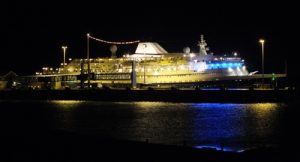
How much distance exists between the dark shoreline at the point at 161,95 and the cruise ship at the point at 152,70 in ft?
16.7

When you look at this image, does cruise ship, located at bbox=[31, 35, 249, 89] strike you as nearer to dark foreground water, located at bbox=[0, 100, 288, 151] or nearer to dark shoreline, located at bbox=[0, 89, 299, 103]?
dark shoreline, located at bbox=[0, 89, 299, 103]

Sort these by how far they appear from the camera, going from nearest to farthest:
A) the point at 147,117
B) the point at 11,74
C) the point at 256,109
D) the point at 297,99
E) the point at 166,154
A: the point at 166,154 < the point at 147,117 < the point at 256,109 < the point at 297,99 < the point at 11,74

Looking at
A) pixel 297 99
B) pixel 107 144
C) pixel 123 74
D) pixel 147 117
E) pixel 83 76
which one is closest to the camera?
pixel 107 144

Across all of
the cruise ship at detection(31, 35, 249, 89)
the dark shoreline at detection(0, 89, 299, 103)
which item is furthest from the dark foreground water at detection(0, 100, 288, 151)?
the cruise ship at detection(31, 35, 249, 89)

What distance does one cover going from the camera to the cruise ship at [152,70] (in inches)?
2069

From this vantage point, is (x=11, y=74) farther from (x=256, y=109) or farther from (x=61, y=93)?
(x=256, y=109)

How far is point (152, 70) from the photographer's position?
180ft

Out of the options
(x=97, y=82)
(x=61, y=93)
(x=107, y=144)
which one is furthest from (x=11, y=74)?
(x=107, y=144)

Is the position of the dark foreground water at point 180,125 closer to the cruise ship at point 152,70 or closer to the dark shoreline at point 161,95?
the dark shoreline at point 161,95

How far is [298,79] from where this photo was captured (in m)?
52.6

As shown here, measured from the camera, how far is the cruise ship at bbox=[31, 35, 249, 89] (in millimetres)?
52562

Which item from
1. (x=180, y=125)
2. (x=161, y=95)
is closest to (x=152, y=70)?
(x=161, y=95)

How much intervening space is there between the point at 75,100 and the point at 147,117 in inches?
Result: 726

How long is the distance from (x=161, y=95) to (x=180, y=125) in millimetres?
17789
